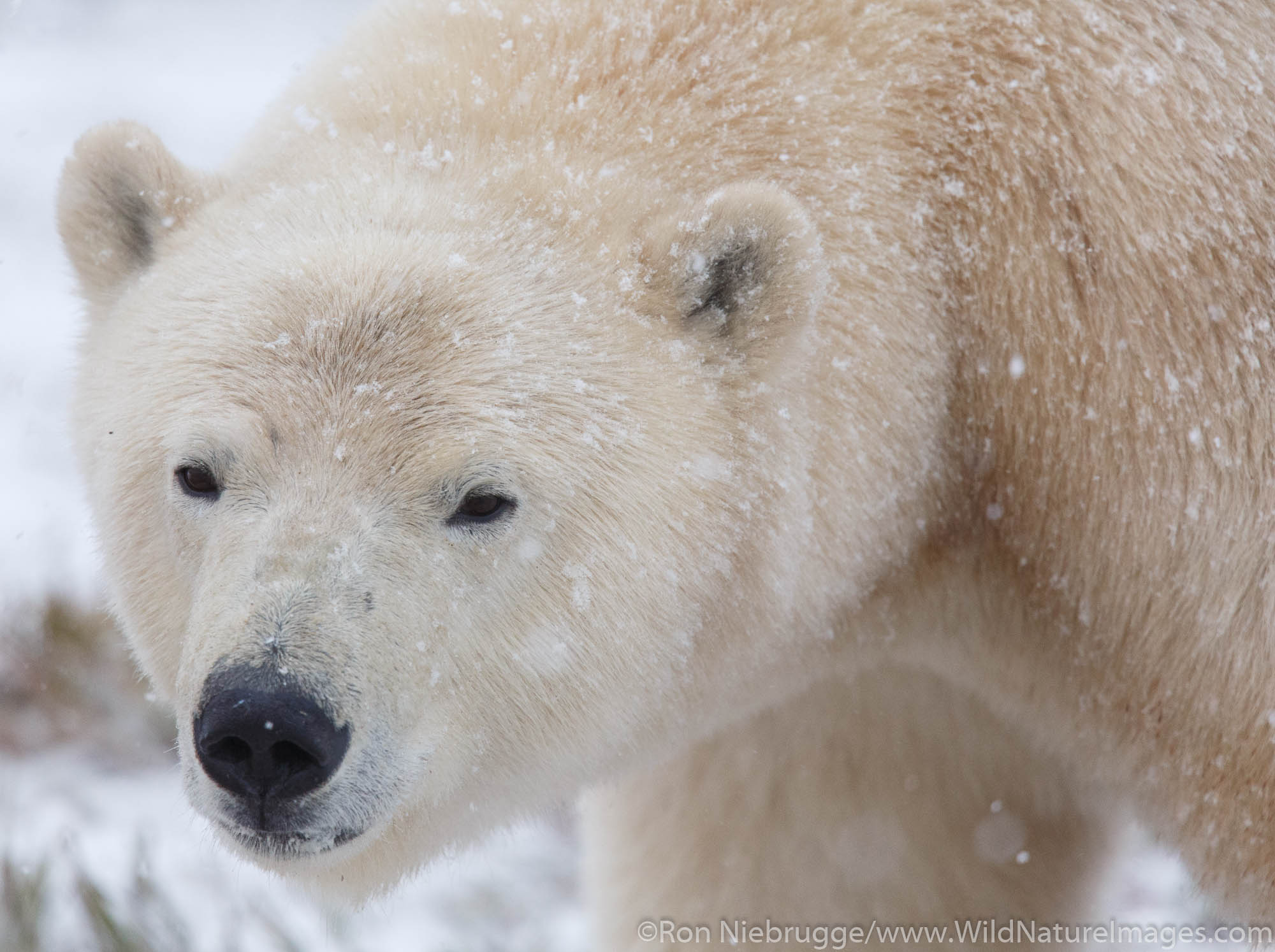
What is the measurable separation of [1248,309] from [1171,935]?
8.49ft

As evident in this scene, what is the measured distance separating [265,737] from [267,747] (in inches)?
1.2

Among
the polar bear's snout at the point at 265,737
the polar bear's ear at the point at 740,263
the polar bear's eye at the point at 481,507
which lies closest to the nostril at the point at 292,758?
the polar bear's snout at the point at 265,737

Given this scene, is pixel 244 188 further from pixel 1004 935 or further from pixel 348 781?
pixel 1004 935

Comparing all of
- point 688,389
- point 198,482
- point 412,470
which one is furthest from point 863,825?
point 198,482

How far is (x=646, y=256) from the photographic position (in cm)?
217

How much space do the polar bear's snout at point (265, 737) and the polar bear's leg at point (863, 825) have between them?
1.45 metres

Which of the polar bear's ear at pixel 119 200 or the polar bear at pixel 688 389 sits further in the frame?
the polar bear's ear at pixel 119 200

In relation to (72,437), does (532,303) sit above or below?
above

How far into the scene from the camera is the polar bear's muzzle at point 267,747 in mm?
1769

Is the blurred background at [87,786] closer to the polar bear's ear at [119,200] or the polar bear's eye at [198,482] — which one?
the polar bear's ear at [119,200]

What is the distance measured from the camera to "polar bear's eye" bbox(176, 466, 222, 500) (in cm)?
201

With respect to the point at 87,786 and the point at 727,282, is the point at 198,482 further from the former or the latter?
the point at 87,786

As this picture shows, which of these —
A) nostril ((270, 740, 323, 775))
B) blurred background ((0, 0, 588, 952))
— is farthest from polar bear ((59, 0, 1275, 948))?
blurred background ((0, 0, 588, 952))

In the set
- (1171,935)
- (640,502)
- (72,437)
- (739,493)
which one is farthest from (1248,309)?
(1171,935)
